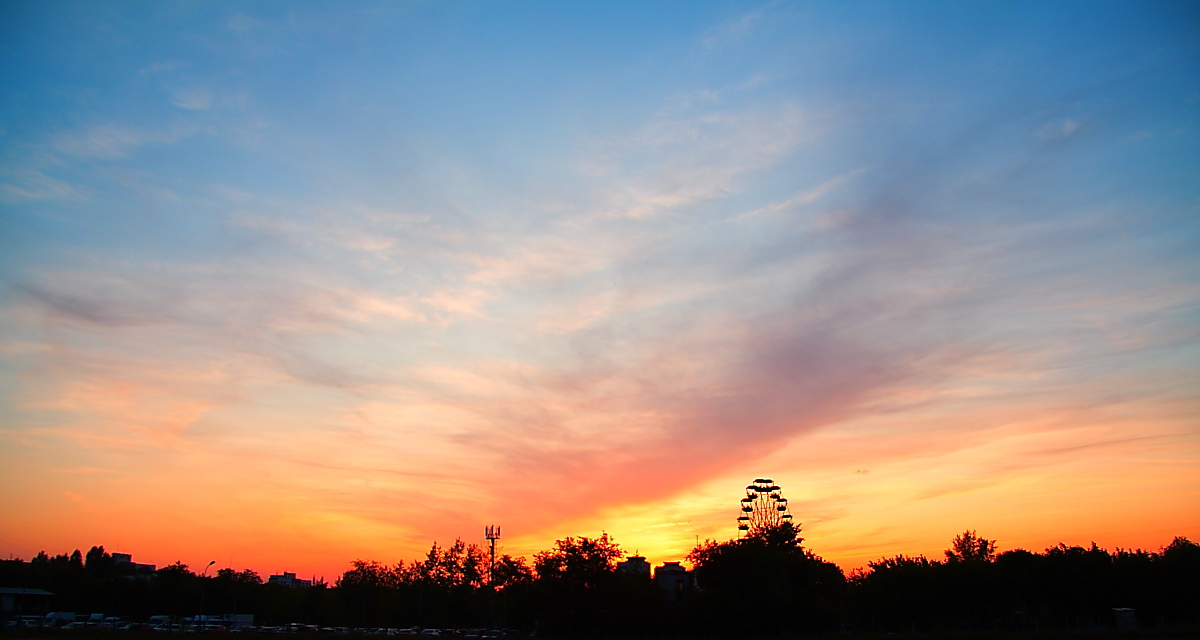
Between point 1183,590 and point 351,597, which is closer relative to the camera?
point 1183,590

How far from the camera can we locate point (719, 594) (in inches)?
2453

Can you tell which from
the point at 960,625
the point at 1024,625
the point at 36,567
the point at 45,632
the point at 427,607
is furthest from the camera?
the point at 36,567

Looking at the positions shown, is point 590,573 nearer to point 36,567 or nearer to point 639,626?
point 639,626

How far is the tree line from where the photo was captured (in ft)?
204

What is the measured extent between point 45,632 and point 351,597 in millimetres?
39734

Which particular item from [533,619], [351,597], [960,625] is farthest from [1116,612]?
[351,597]

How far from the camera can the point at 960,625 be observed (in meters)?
73.9

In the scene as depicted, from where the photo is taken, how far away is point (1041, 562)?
7281cm

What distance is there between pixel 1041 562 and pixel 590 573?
4313 centimetres

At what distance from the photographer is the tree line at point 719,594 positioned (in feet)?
204

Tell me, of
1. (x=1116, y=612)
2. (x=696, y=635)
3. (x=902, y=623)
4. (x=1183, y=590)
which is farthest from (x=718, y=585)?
(x=1183, y=590)

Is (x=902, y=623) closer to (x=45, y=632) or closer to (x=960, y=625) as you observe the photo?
(x=960, y=625)

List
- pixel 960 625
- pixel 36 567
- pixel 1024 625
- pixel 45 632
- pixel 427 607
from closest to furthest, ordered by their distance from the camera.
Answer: pixel 45 632, pixel 1024 625, pixel 960 625, pixel 427 607, pixel 36 567

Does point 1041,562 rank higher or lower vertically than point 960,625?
higher
